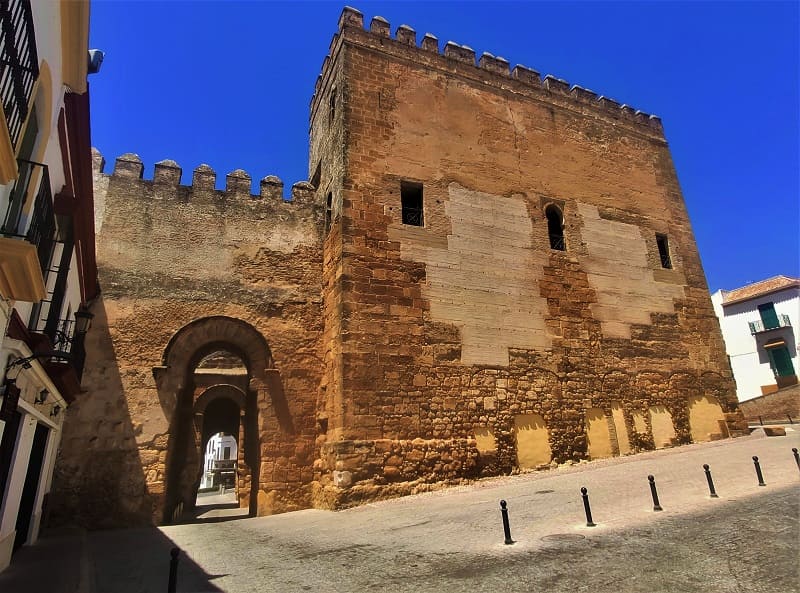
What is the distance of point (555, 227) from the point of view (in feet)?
43.1

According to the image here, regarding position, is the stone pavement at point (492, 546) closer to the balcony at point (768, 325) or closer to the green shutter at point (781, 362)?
the green shutter at point (781, 362)

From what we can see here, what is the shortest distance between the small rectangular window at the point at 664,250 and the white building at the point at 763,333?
1367cm

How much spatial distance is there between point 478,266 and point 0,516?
892cm

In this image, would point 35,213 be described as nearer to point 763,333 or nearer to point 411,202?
point 411,202

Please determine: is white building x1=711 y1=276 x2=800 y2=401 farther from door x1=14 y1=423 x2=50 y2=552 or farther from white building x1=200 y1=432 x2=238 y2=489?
white building x1=200 y1=432 x2=238 y2=489

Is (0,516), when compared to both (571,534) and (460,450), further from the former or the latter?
(460,450)

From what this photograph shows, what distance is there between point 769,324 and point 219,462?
124 ft

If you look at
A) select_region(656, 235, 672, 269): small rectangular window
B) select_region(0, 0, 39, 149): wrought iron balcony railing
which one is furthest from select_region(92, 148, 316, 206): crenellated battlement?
select_region(656, 235, 672, 269): small rectangular window

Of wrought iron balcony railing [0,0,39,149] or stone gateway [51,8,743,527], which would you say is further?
stone gateway [51,8,743,527]

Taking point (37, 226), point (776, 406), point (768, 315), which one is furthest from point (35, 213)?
point (768, 315)

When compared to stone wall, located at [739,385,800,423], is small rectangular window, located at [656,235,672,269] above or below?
above

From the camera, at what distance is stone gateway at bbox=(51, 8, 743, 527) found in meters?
9.55

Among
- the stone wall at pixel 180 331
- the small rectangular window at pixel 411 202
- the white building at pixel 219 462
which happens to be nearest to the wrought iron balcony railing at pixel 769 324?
the small rectangular window at pixel 411 202

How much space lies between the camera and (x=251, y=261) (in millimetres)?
11086
